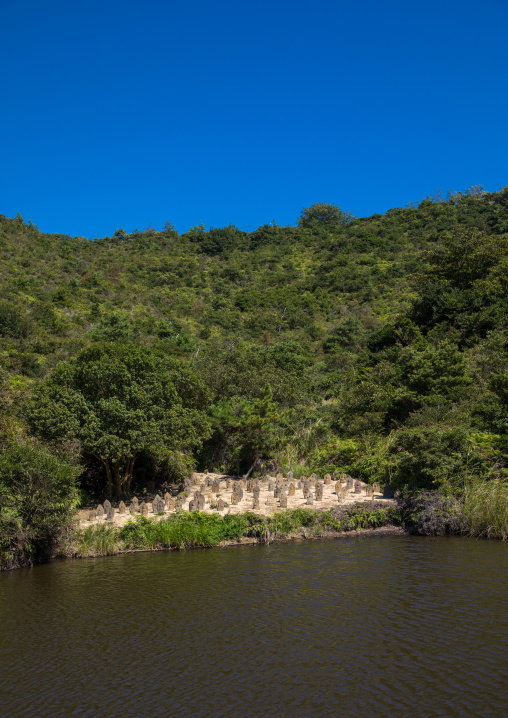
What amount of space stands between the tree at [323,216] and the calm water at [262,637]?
86329mm

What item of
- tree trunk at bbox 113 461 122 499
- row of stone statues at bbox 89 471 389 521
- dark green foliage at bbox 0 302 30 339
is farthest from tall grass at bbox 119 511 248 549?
dark green foliage at bbox 0 302 30 339

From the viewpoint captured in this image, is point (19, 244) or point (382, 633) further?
point (19, 244)

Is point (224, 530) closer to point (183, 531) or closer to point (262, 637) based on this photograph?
point (183, 531)

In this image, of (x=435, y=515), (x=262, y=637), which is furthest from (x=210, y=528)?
(x=262, y=637)

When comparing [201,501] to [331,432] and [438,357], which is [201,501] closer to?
[331,432]

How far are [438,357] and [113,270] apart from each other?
53.9 m

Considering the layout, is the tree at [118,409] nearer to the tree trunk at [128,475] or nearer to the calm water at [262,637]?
the tree trunk at [128,475]

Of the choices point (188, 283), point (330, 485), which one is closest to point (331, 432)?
point (330, 485)

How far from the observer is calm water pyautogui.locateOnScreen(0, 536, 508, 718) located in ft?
26.6

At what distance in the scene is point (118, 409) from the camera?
65.8 ft

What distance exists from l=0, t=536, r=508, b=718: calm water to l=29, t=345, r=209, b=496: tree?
5.17 metres

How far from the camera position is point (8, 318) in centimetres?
4478

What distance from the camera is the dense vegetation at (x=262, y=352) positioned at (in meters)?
20.1

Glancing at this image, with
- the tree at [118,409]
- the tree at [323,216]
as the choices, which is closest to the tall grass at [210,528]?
the tree at [118,409]
